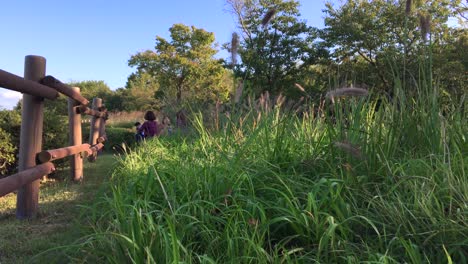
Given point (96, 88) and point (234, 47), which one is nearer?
point (234, 47)

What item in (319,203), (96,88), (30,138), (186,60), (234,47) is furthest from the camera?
(96,88)

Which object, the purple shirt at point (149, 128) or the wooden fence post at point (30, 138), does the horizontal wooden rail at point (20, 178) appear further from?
the purple shirt at point (149, 128)

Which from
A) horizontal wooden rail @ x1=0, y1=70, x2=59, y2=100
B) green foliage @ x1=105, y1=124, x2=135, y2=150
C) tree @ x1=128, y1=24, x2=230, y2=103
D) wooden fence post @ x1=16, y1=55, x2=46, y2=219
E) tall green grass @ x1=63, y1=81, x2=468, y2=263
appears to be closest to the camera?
tall green grass @ x1=63, y1=81, x2=468, y2=263

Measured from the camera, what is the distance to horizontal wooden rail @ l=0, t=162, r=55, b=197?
2689 millimetres

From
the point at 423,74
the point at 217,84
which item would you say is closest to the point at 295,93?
the point at 217,84

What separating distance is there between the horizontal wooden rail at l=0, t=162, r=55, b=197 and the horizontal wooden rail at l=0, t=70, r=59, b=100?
64cm

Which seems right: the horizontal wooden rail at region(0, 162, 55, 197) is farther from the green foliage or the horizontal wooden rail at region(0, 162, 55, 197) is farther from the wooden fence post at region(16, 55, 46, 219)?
the green foliage

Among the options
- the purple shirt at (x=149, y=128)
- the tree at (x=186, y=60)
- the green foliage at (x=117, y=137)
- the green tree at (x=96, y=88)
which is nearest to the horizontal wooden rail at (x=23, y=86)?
the purple shirt at (x=149, y=128)

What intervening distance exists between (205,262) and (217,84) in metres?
32.6

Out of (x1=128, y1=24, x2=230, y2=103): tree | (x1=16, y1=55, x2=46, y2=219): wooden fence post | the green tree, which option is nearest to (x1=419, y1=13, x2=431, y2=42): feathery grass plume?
(x1=16, y1=55, x2=46, y2=219): wooden fence post

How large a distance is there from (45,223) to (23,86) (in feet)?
3.93

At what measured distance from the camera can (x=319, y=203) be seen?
2.26m

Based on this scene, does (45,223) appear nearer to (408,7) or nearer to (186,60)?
(408,7)

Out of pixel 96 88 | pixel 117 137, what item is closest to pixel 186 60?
pixel 117 137
